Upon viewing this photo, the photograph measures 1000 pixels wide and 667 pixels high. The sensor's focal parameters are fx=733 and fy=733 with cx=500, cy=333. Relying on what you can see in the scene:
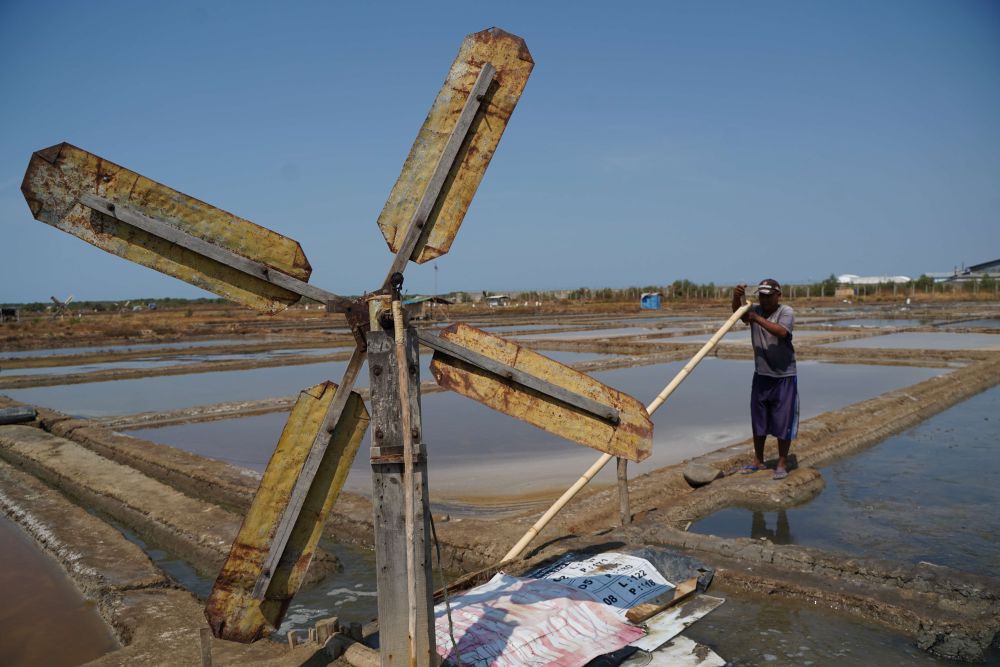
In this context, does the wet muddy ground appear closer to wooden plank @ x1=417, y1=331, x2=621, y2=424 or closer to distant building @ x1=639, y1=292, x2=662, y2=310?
wooden plank @ x1=417, y1=331, x2=621, y2=424

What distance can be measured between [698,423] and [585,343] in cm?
1080

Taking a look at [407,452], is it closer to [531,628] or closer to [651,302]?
[531,628]

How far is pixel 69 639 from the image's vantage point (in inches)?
144

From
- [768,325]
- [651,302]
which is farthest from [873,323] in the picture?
[768,325]

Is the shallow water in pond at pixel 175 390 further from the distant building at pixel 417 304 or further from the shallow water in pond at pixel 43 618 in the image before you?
the distant building at pixel 417 304

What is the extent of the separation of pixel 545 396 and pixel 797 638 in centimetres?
186

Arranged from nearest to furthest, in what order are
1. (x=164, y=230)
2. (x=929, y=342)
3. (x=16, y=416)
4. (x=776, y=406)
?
(x=164, y=230) → (x=776, y=406) → (x=16, y=416) → (x=929, y=342)

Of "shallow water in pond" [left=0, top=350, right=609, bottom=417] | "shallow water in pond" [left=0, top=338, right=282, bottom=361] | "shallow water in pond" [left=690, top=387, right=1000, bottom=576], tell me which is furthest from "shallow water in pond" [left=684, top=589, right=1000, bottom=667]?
"shallow water in pond" [left=0, top=338, right=282, bottom=361]

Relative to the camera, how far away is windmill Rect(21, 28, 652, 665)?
2.03 metres

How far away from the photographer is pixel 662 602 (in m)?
3.28

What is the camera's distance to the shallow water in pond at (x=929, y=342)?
16.6m

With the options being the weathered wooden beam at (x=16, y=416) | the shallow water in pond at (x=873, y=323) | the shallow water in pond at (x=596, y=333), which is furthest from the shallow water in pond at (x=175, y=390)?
the shallow water in pond at (x=873, y=323)

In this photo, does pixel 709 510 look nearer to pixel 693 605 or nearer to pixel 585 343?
pixel 693 605

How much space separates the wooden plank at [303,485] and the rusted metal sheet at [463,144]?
1.39 ft
